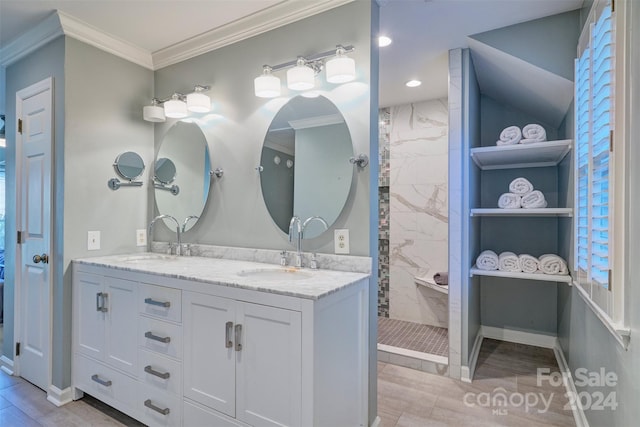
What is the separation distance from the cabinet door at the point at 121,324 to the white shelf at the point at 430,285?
2.59 m

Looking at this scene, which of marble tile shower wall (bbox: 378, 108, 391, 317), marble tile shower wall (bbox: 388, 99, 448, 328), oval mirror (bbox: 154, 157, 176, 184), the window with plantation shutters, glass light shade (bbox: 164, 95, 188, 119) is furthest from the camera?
marble tile shower wall (bbox: 378, 108, 391, 317)

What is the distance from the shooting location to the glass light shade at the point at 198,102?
7.79ft

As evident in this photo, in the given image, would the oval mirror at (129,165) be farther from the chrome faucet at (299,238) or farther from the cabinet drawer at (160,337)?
the chrome faucet at (299,238)

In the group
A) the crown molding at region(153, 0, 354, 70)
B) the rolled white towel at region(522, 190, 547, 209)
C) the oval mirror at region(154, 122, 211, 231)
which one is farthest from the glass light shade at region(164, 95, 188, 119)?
the rolled white towel at region(522, 190, 547, 209)

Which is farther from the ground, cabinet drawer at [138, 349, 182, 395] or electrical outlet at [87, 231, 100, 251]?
electrical outlet at [87, 231, 100, 251]

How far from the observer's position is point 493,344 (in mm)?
3312

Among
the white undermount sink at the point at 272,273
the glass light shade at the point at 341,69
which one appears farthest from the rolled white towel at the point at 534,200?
the white undermount sink at the point at 272,273

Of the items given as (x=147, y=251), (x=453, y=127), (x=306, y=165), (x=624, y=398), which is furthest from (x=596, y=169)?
(x=147, y=251)

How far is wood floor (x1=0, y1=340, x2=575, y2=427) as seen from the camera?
208cm

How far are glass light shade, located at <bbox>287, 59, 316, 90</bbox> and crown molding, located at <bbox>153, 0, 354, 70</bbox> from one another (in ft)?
1.14

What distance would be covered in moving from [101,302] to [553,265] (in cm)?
311

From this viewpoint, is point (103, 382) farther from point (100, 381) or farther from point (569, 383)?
point (569, 383)

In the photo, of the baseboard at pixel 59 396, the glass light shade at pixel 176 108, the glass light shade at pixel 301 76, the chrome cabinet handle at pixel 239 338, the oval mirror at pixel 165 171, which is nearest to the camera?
the chrome cabinet handle at pixel 239 338

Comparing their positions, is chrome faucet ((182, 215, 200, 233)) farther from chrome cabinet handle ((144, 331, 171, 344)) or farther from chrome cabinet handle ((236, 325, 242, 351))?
chrome cabinet handle ((236, 325, 242, 351))
